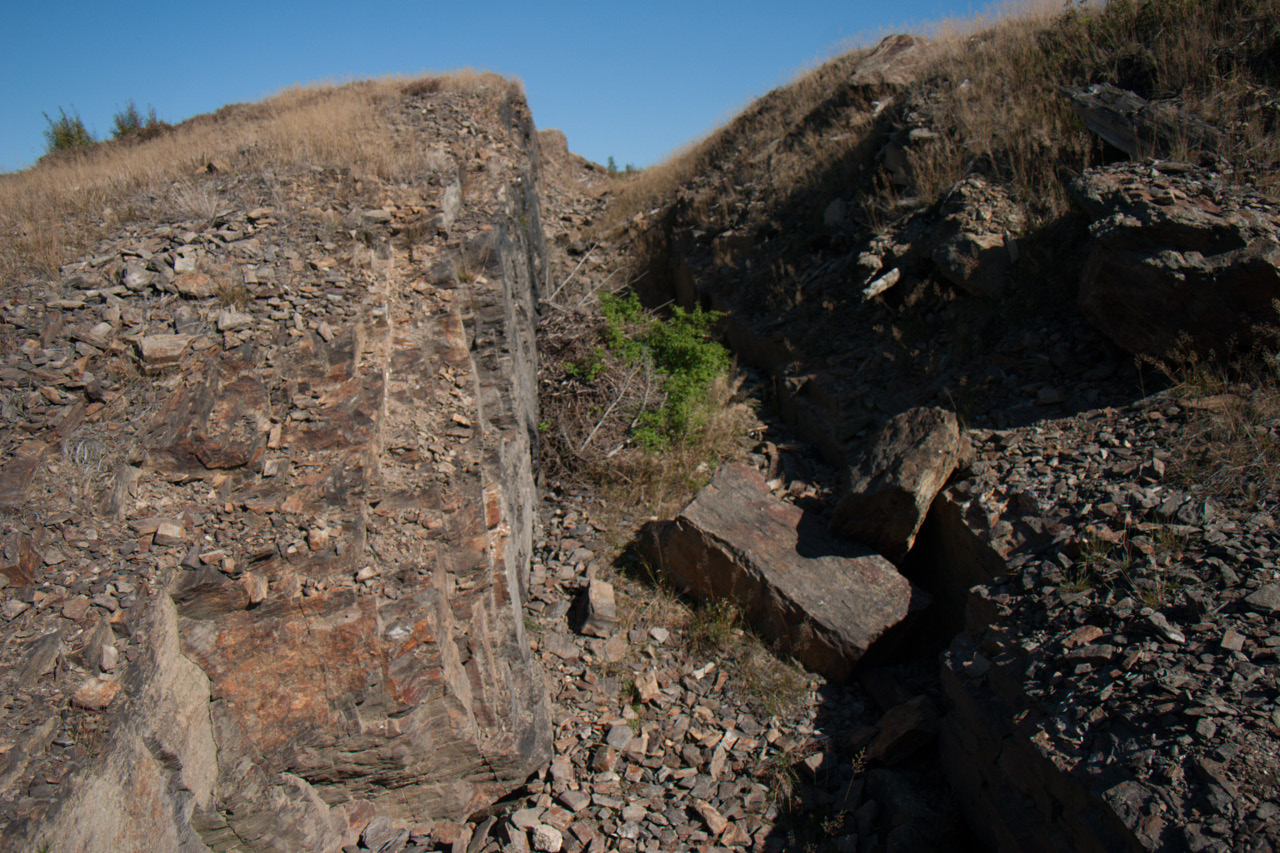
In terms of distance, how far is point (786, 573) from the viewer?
435 cm

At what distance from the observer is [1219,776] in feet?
7.39

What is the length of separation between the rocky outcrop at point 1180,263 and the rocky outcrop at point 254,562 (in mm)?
4072

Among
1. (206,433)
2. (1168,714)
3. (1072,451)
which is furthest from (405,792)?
(1072,451)

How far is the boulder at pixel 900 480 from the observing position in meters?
4.21

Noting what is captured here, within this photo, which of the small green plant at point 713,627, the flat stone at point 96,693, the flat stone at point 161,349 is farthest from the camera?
the small green plant at point 713,627

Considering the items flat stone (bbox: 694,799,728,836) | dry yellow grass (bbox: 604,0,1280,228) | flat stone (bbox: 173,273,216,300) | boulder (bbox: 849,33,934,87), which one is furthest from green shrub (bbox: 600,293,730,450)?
boulder (bbox: 849,33,934,87)

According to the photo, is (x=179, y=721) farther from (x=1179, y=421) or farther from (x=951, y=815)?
(x=1179, y=421)

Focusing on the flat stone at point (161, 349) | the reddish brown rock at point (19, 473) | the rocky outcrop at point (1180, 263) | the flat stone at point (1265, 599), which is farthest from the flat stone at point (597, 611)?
the rocky outcrop at point (1180, 263)

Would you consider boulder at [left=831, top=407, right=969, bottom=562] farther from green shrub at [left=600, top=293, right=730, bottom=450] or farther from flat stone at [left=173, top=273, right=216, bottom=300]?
flat stone at [left=173, top=273, right=216, bottom=300]

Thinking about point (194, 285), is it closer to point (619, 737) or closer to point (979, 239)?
point (619, 737)

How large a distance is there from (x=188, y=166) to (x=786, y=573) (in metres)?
5.83

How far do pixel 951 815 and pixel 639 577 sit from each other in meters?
2.41

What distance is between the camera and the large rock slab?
409 centimetres

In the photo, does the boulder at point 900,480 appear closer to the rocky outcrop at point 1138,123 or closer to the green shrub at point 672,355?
the green shrub at point 672,355
